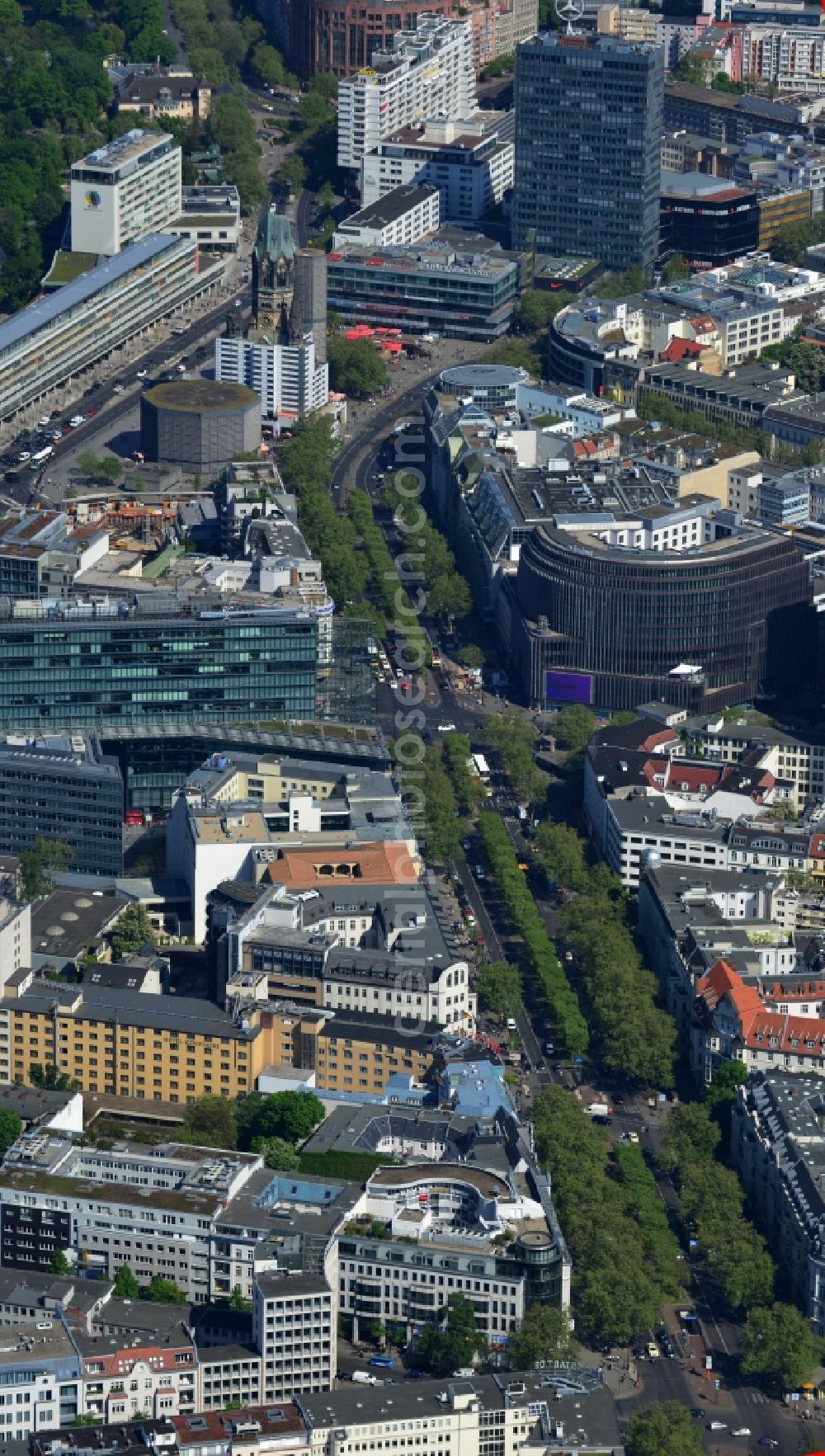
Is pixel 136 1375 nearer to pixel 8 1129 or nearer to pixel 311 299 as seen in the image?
pixel 8 1129

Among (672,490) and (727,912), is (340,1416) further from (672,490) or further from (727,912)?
(672,490)

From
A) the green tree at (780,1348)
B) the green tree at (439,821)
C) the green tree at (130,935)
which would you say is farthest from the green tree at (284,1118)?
the green tree at (439,821)

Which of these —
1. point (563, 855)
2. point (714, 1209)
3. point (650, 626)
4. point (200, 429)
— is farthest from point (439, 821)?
point (200, 429)

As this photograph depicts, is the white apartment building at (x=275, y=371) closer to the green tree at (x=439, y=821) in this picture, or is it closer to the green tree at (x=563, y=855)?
the green tree at (x=439, y=821)

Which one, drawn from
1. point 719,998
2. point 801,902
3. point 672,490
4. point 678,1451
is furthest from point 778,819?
point 678,1451

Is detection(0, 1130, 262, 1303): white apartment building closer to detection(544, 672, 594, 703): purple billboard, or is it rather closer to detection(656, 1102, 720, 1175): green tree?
detection(656, 1102, 720, 1175): green tree
